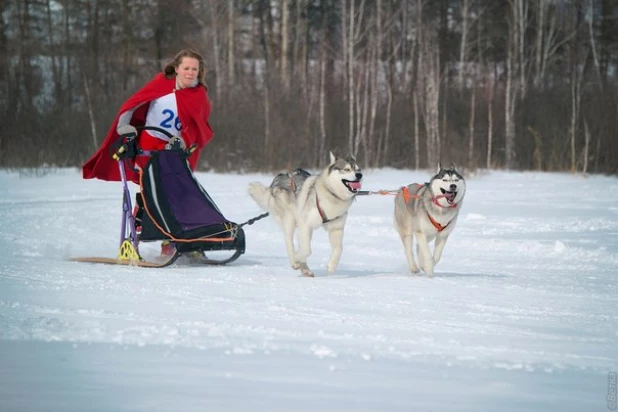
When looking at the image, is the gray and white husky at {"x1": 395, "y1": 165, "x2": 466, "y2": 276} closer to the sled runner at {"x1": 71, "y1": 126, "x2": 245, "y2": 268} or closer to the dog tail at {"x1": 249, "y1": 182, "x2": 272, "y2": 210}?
the dog tail at {"x1": 249, "y1": 182, "x2": 272, "y2": 210}

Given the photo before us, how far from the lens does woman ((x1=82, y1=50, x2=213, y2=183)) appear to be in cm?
637

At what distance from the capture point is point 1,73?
23.4 metres

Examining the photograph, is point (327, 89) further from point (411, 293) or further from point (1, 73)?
point (411, 293)

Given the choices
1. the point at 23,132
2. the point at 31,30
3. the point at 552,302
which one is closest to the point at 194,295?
the point at 552,302

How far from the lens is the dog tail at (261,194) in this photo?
6785 mm

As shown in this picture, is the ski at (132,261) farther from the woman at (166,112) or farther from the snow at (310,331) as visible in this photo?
the woman at (166,112)

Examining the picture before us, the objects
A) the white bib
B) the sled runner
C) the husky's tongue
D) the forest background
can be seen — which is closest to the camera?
the husky's tongue

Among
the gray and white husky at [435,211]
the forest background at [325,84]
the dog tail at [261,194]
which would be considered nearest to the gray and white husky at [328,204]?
the dog tail at [261,194]

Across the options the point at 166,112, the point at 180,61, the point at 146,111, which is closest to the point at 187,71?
the point at 180,61

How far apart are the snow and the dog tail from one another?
0.54 m

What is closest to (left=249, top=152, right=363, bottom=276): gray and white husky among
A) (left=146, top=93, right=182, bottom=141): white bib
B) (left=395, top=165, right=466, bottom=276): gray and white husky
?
(left=395, top=165, right=466, bottom=276): gray and white husky

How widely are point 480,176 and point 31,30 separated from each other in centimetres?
1776

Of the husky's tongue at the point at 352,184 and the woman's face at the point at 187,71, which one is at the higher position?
the woman's face at the point at 187,71

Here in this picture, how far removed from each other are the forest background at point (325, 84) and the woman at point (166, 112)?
415 inches
